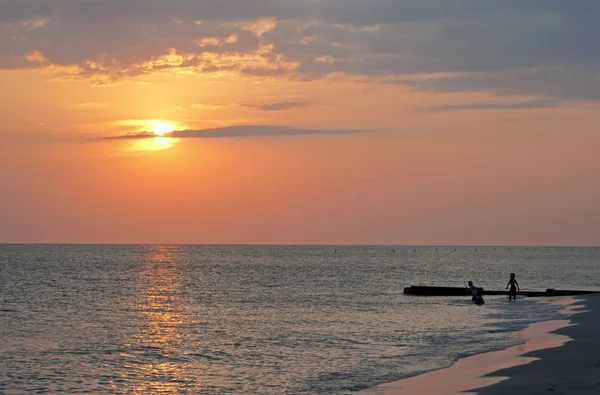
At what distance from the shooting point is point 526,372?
86.7 feet

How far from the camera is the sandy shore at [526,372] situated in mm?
23406

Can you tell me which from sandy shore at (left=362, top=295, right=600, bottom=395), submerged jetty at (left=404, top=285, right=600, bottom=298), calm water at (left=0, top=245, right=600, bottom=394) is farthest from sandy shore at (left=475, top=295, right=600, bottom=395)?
submerged jetty at (left=404, top=285, right=600, bottom=298)

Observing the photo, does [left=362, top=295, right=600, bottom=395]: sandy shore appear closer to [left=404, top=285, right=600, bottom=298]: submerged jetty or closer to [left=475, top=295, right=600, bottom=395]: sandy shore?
[left=475, top=295, right=600, bottom=395]: sandy shore

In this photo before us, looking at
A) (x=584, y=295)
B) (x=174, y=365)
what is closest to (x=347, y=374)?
(x=174, y=365)

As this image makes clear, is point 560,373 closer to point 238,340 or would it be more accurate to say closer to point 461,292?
point 238,340

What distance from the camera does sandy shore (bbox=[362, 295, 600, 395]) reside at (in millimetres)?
23406

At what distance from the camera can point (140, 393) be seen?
26.5 m

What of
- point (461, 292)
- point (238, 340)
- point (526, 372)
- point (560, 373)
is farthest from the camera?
point (461, 292)

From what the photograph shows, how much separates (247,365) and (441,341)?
11627 millimetres

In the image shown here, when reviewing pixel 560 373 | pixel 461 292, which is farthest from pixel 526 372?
pixel 461 292

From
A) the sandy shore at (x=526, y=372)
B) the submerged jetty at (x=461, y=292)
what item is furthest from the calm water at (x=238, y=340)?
the submerged jetty at (x=461, y=292)

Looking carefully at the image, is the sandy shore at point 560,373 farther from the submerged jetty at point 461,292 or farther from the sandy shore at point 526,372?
the submerged jetty at point 461,292

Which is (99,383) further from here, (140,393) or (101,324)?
(101,324)

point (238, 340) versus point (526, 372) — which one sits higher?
point (526, 372)
